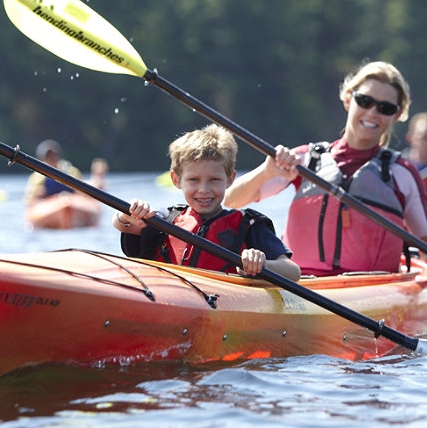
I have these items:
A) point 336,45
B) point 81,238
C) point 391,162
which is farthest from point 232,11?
point 391,162

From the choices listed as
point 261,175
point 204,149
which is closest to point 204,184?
point 204,149

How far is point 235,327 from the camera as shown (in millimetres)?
4352

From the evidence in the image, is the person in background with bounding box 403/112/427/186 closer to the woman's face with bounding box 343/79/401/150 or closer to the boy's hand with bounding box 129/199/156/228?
the woman's face with bounding box 343/79/401/150

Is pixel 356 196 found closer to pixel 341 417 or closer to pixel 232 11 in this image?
pixel 341 417

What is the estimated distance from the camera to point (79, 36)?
5.09m

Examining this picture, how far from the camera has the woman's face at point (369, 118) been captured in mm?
5730

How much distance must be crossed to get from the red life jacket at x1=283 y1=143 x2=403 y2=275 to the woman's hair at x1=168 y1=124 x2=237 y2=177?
3.89 ft

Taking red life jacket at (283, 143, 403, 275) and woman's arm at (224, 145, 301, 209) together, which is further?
red life jacket at (283, 143, 403, 275)

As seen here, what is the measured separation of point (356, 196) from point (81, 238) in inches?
326

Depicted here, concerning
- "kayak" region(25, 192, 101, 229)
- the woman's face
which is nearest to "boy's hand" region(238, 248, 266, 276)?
the woman's face

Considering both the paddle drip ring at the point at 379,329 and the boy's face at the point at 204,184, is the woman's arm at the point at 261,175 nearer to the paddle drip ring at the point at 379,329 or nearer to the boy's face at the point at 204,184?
the boy's face at the point at 204,184

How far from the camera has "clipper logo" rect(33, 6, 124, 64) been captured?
5.04 metres

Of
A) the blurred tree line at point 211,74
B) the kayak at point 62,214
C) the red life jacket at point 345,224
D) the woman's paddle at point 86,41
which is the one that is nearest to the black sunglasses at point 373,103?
the red life jacket at point 345,224

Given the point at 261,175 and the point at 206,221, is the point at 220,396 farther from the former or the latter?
the point at 261,175
